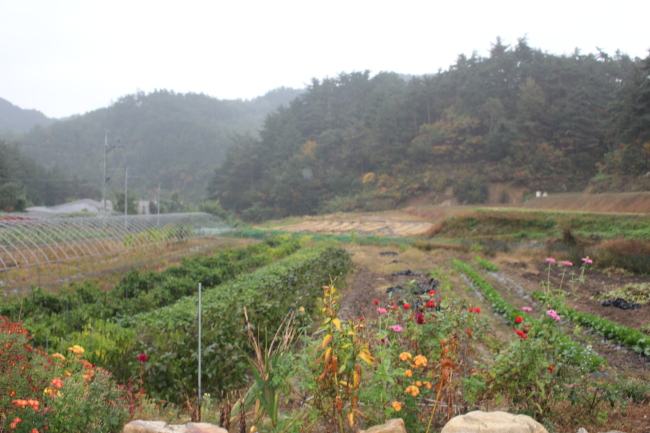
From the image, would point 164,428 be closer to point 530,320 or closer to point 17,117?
point 530,320

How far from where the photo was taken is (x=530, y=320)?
693 cm

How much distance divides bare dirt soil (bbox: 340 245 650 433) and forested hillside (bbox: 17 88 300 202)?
81534 millimetres

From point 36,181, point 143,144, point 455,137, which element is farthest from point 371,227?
point 143,144

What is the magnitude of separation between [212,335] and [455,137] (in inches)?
1987

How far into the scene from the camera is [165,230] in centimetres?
1997

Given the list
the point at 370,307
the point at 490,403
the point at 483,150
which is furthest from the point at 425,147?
the point at 490,403

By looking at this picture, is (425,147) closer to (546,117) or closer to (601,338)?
(546,117)

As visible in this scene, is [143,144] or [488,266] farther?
[143,144]

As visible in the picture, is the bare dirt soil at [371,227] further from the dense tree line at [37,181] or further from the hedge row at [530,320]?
the dense tree line at [37,181]

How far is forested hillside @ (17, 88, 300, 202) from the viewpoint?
97619 millimetres

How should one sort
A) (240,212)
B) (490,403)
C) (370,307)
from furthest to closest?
1. (240,212)
2. (370,307)
3. (490,403)

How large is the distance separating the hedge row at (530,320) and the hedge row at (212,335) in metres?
2.25

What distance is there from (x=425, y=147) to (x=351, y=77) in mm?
26050

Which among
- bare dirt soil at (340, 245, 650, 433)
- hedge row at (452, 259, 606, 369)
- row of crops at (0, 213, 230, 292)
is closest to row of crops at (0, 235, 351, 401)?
bare dirt soil at (340, 245, 650, 433)
